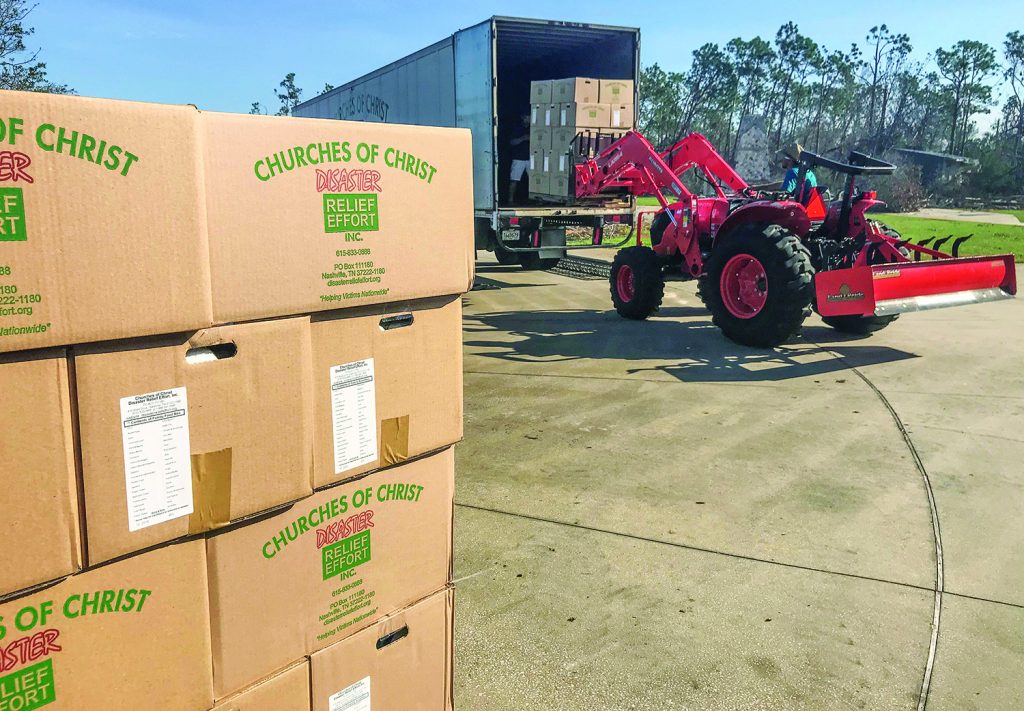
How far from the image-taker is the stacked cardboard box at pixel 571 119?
976 centimetres

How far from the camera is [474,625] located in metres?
2.93

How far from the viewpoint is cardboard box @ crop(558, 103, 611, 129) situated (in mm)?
9750

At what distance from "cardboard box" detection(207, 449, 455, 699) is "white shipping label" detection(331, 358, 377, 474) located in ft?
0.31

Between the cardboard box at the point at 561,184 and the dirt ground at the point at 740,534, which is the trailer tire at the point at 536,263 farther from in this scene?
the dirt ground at the point at 740,534

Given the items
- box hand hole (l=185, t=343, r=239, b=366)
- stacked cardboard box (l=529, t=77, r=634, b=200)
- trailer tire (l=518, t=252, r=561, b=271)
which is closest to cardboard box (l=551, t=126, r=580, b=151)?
stacked cardboard box (l=529, t=77, r=634, b=200)

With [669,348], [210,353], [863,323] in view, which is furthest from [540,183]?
[210,353]

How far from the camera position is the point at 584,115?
32.2 feet

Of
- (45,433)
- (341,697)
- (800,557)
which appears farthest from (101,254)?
(800,557)

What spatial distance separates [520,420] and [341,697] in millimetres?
3374

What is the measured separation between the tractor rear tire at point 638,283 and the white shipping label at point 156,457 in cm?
748

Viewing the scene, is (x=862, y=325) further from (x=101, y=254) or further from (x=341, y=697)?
(x=101, y=254)

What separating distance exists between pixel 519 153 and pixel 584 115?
227 cm

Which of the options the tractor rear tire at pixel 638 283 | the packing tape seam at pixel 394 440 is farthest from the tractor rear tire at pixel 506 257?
the packing tape seam at pixel 394 440

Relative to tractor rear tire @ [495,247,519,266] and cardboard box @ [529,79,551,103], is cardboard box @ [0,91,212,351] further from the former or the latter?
tractor rear tire @ [495,247,519,266]
